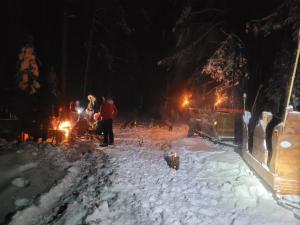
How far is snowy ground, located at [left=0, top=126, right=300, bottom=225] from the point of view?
7004 mm

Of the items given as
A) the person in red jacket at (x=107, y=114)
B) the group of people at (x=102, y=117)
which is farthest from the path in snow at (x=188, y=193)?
the group of people at (x=102, y=117)

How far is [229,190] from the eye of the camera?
8.30 m

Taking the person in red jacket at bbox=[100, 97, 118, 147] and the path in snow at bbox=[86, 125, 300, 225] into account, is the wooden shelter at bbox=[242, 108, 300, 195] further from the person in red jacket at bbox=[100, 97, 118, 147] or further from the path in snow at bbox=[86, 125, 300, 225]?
the person in red jacket at bbox=[100, 97, 118, 147]

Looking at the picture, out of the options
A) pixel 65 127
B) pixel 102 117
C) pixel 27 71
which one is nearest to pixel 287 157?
pixel 102 117

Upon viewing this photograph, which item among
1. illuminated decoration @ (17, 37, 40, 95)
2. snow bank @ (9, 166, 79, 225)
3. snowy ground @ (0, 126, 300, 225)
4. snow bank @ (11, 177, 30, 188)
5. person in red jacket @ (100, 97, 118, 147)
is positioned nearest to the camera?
snow bank @ (9, 166, 79, 225)

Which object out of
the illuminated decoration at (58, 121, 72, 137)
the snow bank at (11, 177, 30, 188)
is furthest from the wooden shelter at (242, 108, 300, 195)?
the illuminated decoration at (58, 121, 72, 137)

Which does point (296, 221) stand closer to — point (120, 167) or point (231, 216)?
point (231, 216)

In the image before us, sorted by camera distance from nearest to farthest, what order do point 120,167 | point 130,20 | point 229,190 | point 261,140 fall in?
point 229,190 < point 261,140 < point 120,167 < point 130,20

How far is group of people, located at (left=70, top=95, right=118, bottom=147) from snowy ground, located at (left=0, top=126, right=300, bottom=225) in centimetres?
121

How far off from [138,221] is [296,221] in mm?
3127

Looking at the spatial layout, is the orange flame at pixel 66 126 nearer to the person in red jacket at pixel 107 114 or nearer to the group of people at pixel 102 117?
the group of people at pixel 102 117

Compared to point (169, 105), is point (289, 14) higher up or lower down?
higher up

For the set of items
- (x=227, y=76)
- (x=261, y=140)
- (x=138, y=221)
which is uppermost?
(x=227, y=76)

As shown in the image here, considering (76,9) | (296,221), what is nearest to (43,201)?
(296,221)
